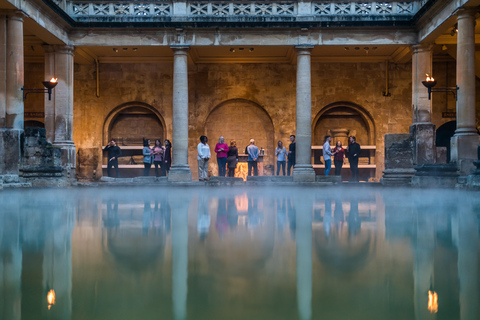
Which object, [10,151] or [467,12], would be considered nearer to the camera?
[10,151]

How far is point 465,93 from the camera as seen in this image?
1599cm

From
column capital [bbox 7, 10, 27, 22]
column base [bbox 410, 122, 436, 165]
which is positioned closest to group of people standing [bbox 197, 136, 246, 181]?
column base [bbox 410, 122, 436, 165]

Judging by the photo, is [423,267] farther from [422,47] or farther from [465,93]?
[422,47]

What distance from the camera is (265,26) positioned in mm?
20031

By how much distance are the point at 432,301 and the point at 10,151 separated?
48.6ft

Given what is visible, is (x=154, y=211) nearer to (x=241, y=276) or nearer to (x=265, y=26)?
(x=241, y=276)

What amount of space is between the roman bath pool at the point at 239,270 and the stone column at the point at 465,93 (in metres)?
11.1

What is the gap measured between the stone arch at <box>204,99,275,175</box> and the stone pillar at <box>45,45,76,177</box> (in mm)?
7529

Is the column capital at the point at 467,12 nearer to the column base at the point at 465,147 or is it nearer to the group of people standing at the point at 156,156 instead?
the column base at the point at 465,147

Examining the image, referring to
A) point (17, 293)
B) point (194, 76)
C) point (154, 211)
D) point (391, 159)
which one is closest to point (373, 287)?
point (17, 293)

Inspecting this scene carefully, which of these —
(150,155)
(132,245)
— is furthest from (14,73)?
(132,245)

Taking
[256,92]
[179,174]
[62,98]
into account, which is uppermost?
[256,92]

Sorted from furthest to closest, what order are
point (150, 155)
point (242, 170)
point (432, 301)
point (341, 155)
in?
point (242, 170) < point (150, 155) < point (341, 155) < point (432, 301)

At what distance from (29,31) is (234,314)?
18.8 metres
